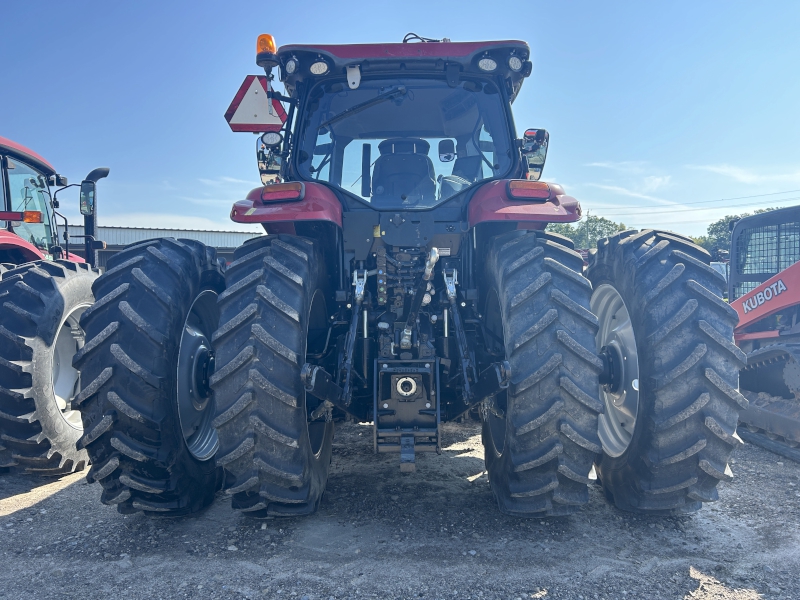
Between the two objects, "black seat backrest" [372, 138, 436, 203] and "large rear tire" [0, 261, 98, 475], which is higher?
"black seat backrest" [372, 138, 436, 203]

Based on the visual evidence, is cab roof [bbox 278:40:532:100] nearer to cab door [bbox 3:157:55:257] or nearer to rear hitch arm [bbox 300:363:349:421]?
rear hitch arm [bbox 300:363:349:421]

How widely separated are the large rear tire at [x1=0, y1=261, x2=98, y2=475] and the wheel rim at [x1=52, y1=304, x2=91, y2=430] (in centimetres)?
28

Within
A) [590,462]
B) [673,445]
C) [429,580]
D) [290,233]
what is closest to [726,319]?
[673,445]

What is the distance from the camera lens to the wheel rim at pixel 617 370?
3379 mm

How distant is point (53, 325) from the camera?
4.00 meters

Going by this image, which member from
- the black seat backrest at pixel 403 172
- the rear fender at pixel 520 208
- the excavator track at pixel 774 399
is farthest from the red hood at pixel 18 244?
the excavator track at pixel 774 399

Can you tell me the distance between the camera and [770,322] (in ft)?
18.9

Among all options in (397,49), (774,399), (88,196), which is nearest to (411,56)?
(397,49)

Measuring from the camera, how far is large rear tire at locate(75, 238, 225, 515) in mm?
2900

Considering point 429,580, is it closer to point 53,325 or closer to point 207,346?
point 207,346

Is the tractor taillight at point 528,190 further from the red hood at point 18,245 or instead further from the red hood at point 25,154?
the red hood at point 25,154

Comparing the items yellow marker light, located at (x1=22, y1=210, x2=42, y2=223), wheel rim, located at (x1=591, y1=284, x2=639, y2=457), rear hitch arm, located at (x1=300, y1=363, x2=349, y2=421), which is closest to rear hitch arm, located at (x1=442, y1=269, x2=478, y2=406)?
rear hitch arm, located at (x1=300, y1=363, x2=349, y2=421)

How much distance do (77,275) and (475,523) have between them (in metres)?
3.38

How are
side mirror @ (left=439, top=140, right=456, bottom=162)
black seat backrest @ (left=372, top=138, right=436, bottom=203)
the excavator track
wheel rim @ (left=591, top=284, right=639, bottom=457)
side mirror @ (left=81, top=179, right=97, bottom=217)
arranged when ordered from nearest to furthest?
1. wheel rim @ (left=591, top=284, right=639, bottom=457)
2. black seat backrest @ (left=372, top=138, right=436, bottom=203)
3. side mirror @ (left=439, top=140, right=456, bottom=162)
4. the excavator track
5. side mirror @ (left=81, top=179, right=97, bottom=217)
